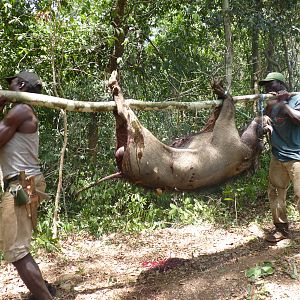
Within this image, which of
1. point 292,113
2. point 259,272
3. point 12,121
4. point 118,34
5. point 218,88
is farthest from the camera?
point 118,34

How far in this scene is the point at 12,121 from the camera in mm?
3410

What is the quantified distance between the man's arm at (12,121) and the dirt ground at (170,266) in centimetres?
168

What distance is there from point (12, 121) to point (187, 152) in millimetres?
1655

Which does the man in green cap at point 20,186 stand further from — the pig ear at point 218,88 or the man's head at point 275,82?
the man's head at point 275,82

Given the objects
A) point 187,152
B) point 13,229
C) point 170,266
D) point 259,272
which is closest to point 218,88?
point 187,152

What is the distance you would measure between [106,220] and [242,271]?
2723mm

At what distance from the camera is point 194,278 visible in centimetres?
424

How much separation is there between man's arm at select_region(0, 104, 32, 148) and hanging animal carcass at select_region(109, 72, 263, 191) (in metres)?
0.77

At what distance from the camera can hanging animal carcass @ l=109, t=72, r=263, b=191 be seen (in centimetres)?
367

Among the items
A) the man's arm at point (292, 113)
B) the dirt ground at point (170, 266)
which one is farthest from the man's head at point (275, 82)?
the dirt ground at point (170, 266)

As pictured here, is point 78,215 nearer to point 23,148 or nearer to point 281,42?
point 23,148

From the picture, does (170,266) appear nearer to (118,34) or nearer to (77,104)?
(77,104)

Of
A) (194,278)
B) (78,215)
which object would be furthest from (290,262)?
(78,215)

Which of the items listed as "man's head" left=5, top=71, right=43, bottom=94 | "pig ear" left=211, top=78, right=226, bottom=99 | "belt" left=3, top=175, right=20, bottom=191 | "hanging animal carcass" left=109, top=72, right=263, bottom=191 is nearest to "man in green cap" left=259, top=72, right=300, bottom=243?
"hanging animal carcass" left=109, top=72, right=263, bottom=191
